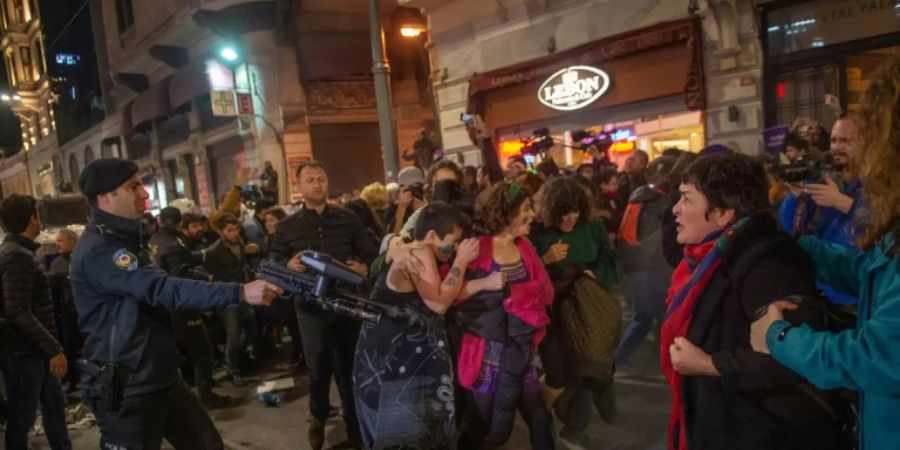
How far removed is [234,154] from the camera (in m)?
18.1

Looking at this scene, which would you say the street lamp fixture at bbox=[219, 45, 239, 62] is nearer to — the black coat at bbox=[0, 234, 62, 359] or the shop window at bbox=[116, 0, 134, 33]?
the shop window at bbox=[116, 0, 134, 33]

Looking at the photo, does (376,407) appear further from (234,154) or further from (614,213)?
(234,154)

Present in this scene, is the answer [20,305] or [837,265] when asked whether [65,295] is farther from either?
[837,265]

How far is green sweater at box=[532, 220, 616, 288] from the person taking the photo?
3.98 meters

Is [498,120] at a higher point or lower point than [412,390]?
higher

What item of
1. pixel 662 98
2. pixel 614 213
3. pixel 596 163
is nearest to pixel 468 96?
pixel 662 98

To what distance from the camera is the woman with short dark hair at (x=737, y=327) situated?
181cm

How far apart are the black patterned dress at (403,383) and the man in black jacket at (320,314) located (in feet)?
3.98

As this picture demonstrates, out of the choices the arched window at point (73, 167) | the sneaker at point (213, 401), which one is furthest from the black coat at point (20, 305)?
the arched window at point (73, 167)

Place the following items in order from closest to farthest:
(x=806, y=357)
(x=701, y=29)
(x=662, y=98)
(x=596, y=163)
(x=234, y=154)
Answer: (x=806, y=357), (x=596, y=163), (x=701, y=29), (x=662, y=98), (x=234, y=154)

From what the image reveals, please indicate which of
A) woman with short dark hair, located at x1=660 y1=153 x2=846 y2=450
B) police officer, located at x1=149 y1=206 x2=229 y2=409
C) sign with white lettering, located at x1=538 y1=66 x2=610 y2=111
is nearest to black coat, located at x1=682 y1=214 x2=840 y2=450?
woman with short dark hair, located at x1=660 y1=153 x2=846 y2=450

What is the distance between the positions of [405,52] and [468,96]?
17.2 feet

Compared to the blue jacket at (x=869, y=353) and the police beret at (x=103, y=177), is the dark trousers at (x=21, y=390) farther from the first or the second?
the blue jacket at (x=869, y=353)

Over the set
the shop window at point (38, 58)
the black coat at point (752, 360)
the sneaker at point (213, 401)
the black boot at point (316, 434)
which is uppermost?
the shop window at point (38, 58)
